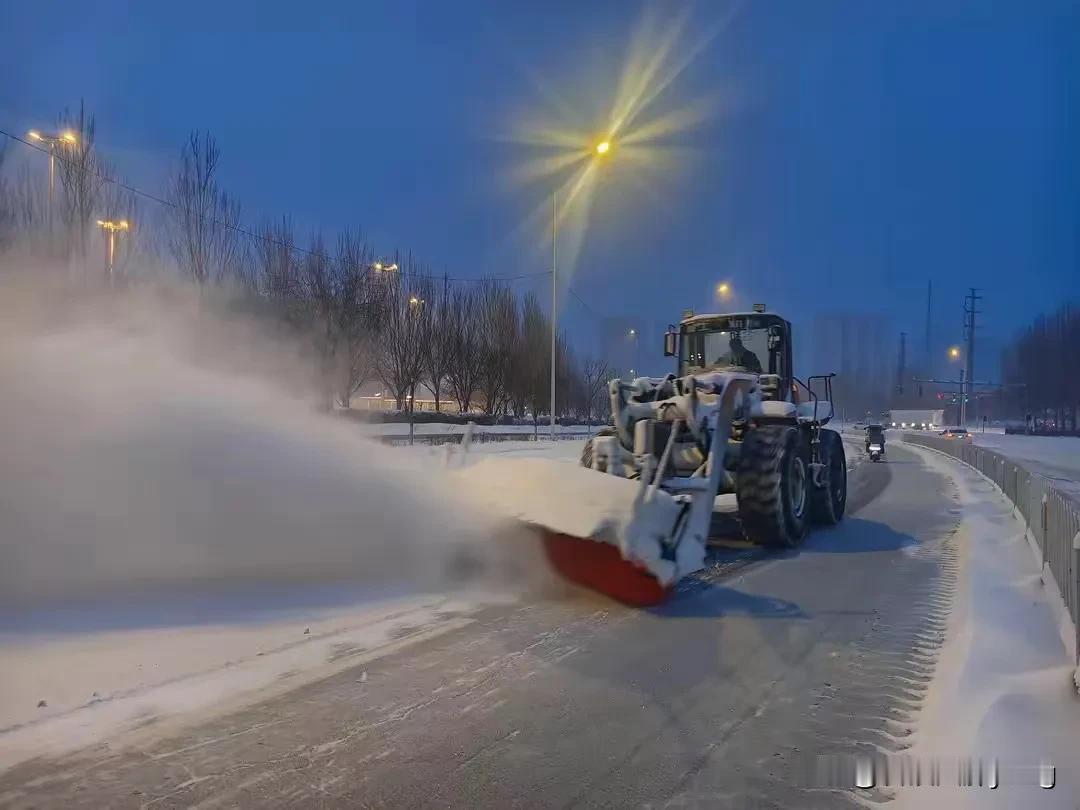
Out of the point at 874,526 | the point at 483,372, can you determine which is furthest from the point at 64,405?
the point at 483,372

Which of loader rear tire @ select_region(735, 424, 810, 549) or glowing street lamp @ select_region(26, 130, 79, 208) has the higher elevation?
glowing street lamp @ select_region(26, 130, 79, 208)

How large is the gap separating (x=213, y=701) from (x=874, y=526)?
10.5m

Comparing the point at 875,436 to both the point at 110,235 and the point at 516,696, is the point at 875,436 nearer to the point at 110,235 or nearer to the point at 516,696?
the point at 110,235

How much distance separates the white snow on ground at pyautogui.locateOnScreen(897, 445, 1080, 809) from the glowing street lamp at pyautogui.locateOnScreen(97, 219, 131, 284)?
2303 centimetres

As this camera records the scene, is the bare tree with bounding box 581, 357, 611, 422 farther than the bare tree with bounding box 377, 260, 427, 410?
Yes

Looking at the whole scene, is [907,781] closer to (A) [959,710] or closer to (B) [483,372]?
(A) [959,710]

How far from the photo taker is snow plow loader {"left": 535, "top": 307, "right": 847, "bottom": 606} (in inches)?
270

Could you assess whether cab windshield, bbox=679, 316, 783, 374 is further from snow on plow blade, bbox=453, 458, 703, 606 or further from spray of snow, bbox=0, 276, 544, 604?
spray of snow, bbox=0, 276, 544, 604

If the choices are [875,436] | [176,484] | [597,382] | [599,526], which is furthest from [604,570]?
[597,382]

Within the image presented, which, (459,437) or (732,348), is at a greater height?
(732,348)

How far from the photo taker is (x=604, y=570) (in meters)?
7.02

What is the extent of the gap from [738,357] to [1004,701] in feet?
25.0

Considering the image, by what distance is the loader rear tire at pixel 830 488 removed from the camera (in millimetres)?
12236

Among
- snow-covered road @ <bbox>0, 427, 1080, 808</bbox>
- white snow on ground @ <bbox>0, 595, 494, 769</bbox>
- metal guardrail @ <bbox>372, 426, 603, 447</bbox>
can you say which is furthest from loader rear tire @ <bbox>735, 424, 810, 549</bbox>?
metal guardrail @ <bbox>372, 426, 603, 447</bbox>
